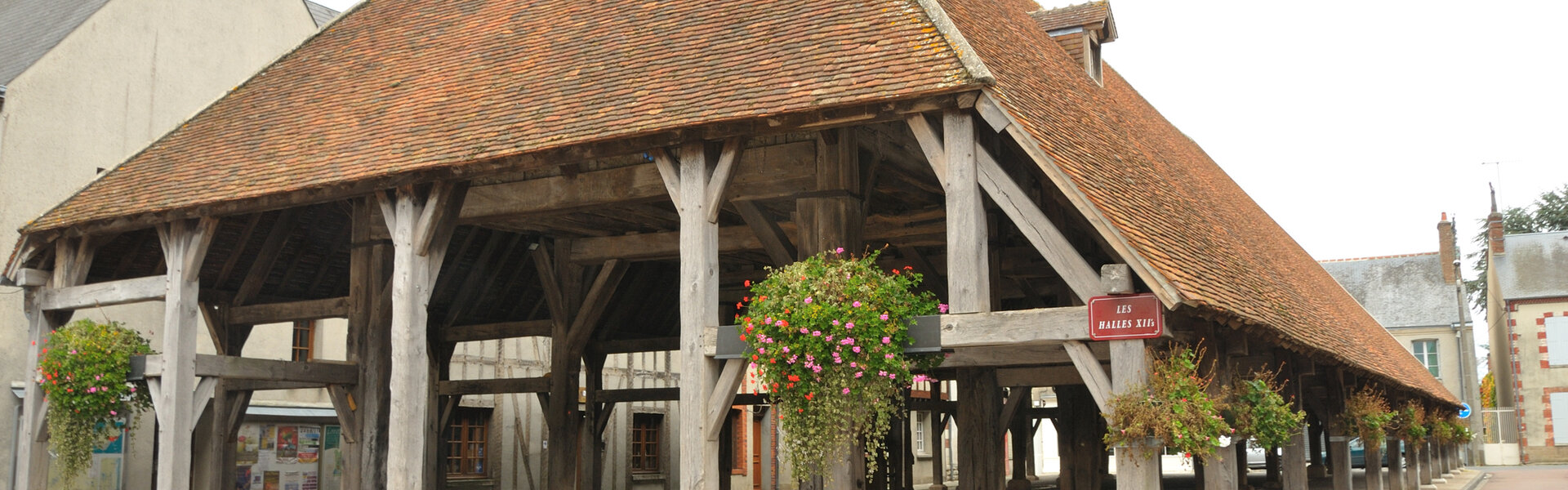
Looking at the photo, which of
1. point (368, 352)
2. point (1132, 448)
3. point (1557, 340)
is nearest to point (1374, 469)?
point (1132, 448)

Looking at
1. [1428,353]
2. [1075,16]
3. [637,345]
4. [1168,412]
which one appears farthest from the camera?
[1428,353]

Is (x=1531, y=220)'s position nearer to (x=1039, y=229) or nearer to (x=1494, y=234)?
(x=1494, y=234)

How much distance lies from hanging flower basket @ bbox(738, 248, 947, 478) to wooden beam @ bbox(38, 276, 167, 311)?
5902 mm

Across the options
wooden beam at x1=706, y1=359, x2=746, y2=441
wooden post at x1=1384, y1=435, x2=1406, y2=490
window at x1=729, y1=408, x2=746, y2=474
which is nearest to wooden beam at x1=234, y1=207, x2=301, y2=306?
wooden beam at x1=706, y1=359, x2=746, y2=441

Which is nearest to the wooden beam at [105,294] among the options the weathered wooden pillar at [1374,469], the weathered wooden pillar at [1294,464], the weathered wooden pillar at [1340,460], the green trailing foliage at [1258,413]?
the green trailing foliage at [1258,413]

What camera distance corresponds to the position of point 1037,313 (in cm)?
722

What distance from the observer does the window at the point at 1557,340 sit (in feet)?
96.6

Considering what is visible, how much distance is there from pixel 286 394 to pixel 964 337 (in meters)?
11.6

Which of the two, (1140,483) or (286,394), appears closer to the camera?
(1140,483)

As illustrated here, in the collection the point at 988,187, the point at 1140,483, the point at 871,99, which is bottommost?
the point at 1140,483

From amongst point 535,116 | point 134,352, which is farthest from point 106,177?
point 535,116

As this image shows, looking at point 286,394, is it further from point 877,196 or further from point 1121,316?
point 1121,316

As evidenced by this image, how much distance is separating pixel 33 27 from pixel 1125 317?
44.5 ft

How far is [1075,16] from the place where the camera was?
14.0 m
